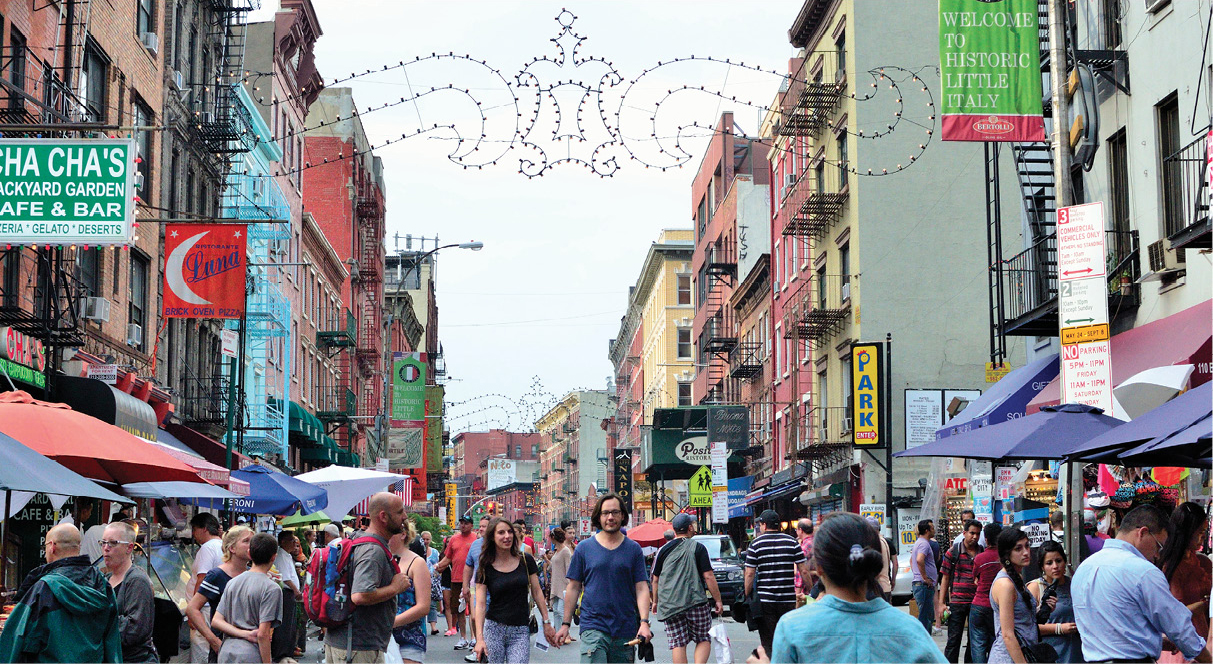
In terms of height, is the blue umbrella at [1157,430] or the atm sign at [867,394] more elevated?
the atm sign at [867,394]

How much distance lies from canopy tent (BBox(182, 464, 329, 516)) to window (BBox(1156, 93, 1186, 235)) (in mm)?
11767

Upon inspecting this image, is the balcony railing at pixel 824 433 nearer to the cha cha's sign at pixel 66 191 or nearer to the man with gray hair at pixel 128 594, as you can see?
the cha cha's sign at pixel 66 191

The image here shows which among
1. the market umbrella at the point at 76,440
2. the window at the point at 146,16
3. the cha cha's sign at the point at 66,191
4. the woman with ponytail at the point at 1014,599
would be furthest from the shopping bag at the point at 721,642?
the window at the point at 146,16

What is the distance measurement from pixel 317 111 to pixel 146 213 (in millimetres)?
37288

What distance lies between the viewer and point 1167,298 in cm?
1880

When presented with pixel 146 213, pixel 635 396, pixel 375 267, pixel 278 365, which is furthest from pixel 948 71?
pixel 635 396

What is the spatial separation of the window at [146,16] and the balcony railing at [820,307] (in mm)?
19464

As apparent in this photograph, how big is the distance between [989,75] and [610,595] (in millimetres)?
11473

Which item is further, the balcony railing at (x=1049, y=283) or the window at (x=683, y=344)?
the window at (x=683, y=344)

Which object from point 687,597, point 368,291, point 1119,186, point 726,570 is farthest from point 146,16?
point 368,291

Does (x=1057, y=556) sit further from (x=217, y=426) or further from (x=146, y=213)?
(x=217, y=426)

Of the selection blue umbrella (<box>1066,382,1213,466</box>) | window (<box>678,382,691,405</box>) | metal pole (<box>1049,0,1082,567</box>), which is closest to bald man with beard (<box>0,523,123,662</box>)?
blue umbrella (<box>1066,382,1213,466</box>)

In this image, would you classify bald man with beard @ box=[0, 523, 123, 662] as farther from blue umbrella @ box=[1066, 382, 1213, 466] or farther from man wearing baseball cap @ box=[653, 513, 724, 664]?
blue umbrella @ box=[1066, 382, 1213, 466]

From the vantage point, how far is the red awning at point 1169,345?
52.5 ft
